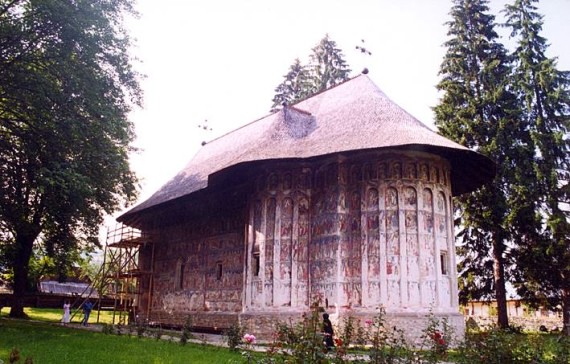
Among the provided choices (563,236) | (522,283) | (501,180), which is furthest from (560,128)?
(522,283)

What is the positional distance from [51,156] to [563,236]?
1918 cm

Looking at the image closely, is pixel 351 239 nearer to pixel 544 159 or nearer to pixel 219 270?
pixel 219 270

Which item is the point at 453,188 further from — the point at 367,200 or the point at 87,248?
the point at 87,248

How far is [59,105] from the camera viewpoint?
16125 mm

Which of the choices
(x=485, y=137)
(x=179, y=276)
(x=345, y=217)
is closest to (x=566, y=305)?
(x=485, y=137)

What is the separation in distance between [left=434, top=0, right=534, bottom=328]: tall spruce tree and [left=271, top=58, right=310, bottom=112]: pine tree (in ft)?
41.8

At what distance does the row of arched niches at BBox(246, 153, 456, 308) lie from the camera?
44.9ft

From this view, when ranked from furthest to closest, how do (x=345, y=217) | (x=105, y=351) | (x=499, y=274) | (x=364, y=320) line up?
(x=499, y=274) < (x=345, y=217) < (x=364, y=320) < (x=105, y=351)

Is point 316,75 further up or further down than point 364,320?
further up

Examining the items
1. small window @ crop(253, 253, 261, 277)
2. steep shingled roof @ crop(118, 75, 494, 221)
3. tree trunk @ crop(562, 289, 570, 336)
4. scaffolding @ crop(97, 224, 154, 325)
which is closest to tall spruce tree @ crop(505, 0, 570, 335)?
tree trunk @ crop(562, 289, 570, 336)

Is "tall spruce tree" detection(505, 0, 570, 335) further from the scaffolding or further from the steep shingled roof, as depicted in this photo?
the scaffolding

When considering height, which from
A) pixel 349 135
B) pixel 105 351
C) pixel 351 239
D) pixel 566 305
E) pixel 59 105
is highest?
pixel 59 105

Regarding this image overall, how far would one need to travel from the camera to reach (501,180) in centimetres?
2142

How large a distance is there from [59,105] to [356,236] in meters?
10.3
